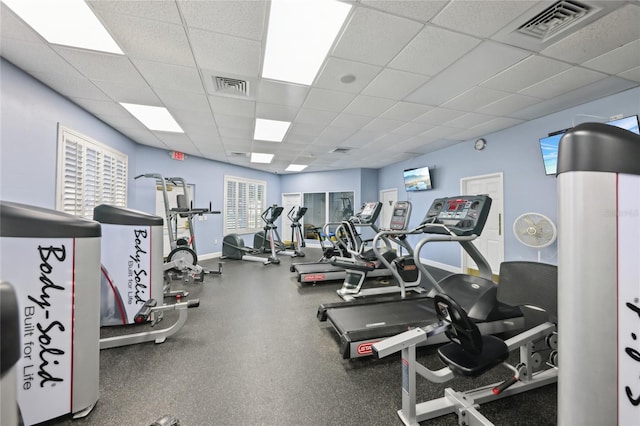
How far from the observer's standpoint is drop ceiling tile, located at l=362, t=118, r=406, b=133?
398 centimetres

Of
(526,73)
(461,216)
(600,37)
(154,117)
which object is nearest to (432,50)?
(526,73)

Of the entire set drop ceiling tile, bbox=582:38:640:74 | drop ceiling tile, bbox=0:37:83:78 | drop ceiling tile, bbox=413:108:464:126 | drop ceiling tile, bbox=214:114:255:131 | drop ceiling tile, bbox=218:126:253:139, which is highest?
drop ceiling tile, bbox=413:108:464:126

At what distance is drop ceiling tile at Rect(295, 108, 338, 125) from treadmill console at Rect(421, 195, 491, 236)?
2095 millimetres

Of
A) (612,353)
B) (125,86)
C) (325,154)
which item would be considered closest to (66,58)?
(125,86)

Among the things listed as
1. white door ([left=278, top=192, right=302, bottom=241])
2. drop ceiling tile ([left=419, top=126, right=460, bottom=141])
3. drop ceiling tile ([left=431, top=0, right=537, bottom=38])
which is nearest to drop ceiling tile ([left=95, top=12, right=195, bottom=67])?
drop ceiling tile ([left=431, top=0, right=537, bottom=38])

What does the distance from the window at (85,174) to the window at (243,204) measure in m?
2.86

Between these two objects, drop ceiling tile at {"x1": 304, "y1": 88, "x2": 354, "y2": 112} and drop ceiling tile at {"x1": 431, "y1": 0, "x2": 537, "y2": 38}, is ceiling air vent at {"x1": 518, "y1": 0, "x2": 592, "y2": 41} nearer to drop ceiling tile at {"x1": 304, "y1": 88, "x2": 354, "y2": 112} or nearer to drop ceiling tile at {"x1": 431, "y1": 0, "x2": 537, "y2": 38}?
drop ceiling tile at {"x1": 431, "y1": 0, "x2": 537, "y2": 38}

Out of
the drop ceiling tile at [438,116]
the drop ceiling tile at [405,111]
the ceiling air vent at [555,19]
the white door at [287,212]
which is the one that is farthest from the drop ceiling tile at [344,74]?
the white door at [287,212]

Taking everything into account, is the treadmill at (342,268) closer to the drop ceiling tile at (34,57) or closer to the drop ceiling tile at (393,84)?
the drop ceiling tile at (393,84)

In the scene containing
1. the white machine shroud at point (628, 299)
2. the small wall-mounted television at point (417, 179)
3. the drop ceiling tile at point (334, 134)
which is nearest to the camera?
the white machine shroud at point (628, 299)

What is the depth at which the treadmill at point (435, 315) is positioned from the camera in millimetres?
2105

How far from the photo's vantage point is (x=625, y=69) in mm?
2465

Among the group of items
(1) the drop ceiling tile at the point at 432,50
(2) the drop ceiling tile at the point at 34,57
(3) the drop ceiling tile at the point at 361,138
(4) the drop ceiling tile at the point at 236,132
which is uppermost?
(3) the drop ceiling tile at the point at 361,138

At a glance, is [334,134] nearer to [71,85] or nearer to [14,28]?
[71,85]
